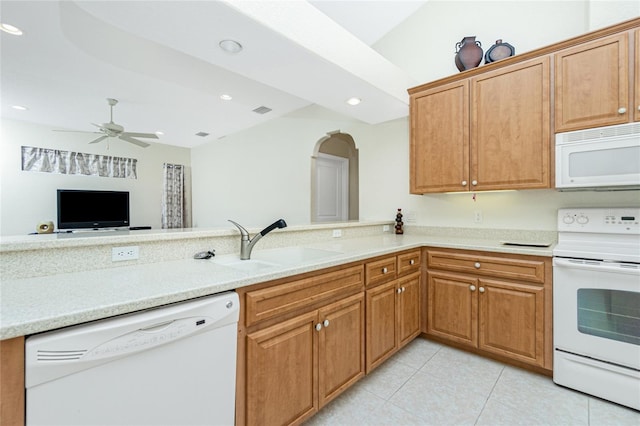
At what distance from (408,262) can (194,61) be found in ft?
9.44

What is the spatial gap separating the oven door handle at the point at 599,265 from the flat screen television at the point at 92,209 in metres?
7.13

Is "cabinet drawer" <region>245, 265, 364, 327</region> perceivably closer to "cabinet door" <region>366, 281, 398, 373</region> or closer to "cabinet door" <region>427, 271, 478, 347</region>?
"cabinet door" <region>366, 281, 398, 373</region>

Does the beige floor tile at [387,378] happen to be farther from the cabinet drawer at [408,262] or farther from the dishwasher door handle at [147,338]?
the dishwasher door handle at [147,338]

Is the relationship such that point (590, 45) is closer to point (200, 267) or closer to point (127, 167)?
point (200, 267)

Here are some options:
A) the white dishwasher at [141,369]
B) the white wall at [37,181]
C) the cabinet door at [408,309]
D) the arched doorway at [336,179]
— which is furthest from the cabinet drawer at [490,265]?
the white wall at [37,181]

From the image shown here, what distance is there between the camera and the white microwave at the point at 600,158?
182 centimetres

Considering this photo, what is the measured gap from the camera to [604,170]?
6.21ft

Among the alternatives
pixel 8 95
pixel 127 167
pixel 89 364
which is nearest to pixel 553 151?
pixel 89 364

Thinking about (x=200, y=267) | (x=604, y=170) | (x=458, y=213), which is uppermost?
(x=604, y=170)

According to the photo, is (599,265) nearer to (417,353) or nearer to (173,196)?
(417,353)

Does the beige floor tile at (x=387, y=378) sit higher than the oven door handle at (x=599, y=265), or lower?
lower

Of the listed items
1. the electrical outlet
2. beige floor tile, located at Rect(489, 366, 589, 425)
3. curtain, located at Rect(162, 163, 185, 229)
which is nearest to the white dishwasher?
the electrical outlet

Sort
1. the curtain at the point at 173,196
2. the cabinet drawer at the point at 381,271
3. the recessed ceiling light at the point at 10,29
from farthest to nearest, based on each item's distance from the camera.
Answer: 1. the curtain at the point at 173,196
2. the recessed ceiling light at the point at 10,29
3. the cabinet drawer at the point at 381,271

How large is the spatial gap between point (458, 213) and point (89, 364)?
296 cm
